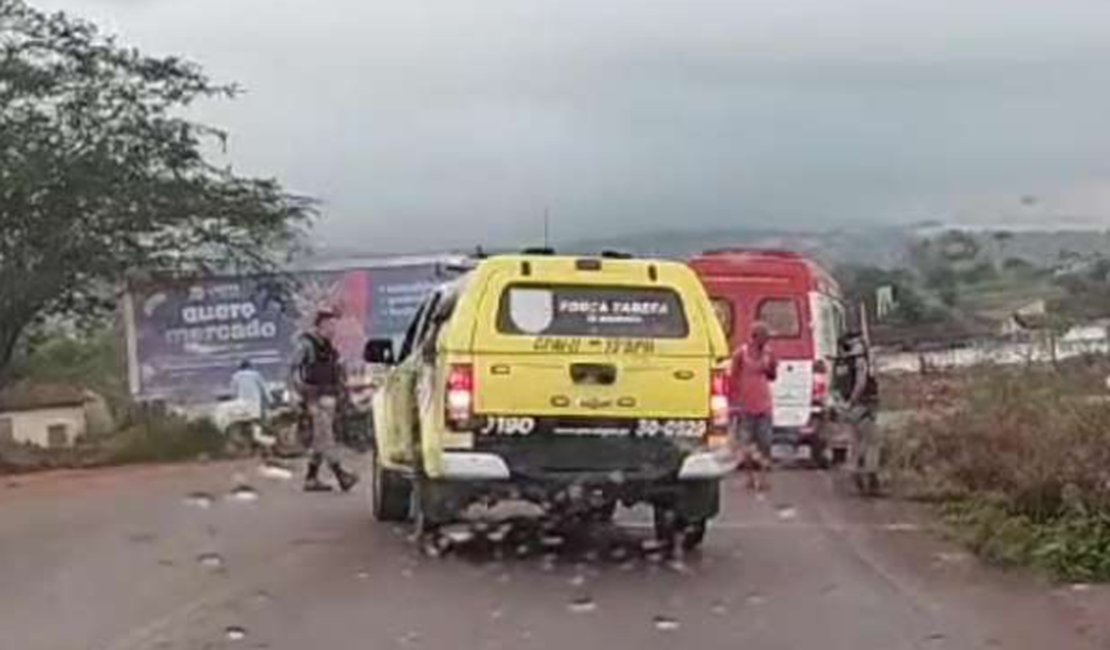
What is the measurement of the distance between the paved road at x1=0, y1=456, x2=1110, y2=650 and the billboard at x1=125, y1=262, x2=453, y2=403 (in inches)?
785

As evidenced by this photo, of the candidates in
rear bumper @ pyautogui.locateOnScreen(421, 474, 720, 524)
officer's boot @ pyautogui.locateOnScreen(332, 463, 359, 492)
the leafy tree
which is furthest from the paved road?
the leafy tree

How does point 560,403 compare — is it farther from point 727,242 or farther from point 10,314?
point 10,314

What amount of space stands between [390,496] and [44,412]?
3358cm

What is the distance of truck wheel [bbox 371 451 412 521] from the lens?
58.9ft

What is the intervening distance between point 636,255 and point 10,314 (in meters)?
21.6

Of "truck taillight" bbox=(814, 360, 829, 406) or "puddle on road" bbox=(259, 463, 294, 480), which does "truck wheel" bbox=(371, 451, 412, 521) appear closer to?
"puddle on road" bbox=(259, 463, 294, 480)

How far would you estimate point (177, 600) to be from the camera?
13.0 meters

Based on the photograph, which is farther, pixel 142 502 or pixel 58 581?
pixel 142 502

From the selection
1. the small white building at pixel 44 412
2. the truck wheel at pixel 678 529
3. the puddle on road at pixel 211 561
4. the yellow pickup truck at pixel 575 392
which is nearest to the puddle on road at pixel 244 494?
the puddle on road at pixel 211 561

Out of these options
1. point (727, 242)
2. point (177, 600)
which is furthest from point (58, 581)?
point (727, 242)

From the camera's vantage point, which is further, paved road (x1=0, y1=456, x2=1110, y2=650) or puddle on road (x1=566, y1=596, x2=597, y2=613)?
puddle on road (x1=566, y1=596, x2=597, y2=613)

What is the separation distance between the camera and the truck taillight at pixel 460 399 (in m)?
14.7

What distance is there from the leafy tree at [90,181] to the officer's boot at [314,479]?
13.0 meters

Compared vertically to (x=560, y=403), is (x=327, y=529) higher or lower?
lower
